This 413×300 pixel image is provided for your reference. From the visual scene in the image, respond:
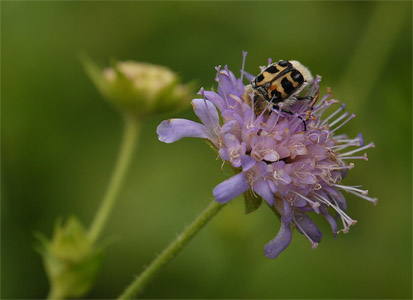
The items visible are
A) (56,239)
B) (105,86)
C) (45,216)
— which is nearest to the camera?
(56,239)

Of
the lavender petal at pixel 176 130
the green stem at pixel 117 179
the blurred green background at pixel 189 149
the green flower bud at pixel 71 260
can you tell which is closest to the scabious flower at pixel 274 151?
the lavender petal at pixel 176 130

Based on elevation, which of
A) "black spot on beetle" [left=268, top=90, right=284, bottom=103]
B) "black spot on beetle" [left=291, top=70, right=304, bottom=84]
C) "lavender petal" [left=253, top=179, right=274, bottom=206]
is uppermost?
"black spot on beetle" [left=291, top=70, right=304, bottom=84]

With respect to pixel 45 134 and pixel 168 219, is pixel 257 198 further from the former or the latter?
pixel 45 134

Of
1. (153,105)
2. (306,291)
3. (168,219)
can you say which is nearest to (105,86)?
(153,105)

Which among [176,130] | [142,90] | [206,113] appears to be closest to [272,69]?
[206,113]

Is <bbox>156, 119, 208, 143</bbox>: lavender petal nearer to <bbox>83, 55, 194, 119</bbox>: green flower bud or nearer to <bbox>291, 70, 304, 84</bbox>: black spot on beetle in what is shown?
<bbox>291, 70, 304, 84</bbox>: black spot on beetle

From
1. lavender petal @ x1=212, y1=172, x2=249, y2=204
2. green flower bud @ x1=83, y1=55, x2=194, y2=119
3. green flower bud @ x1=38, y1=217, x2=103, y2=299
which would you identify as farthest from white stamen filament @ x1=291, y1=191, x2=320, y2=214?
green flower bud @ x1=83, y1=55, x2=194, y2=119
